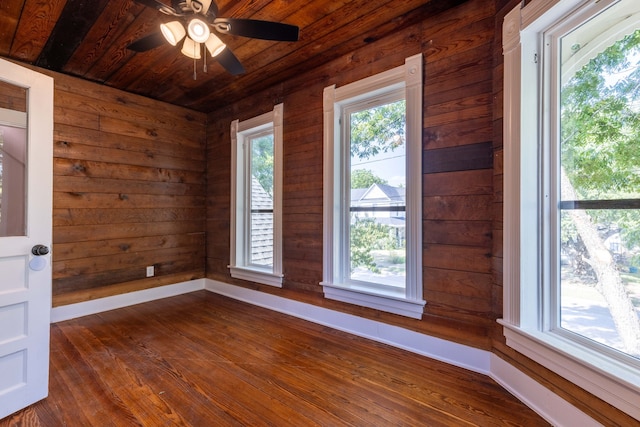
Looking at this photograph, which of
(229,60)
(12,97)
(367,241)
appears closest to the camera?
(12,97)

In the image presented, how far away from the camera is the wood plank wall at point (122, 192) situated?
9.93 feet

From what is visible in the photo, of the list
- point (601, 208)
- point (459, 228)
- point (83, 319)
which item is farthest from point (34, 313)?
point (601, 208)

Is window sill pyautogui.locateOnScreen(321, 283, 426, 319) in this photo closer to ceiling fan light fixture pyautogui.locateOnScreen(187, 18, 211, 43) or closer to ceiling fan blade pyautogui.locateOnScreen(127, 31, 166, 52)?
ceiling fan light fixture pyautogui.locateOnScreen(187, 18, 211, 43)

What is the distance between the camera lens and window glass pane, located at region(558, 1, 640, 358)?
1.33m

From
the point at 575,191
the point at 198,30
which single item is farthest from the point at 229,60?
the point at 575,191

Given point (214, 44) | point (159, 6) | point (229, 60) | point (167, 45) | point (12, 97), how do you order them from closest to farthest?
point (159, 6)
point (12, 97)
point (214, 44)
point (229, 60)
point (167, 45)

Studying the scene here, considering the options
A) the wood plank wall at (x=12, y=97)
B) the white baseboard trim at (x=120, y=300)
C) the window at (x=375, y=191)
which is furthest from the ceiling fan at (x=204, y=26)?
the white baseboard trim at (x=120, y=300)

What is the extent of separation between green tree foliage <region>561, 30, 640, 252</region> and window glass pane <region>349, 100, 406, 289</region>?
42.2 inches

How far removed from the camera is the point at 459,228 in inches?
81.1

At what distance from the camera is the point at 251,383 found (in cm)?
188

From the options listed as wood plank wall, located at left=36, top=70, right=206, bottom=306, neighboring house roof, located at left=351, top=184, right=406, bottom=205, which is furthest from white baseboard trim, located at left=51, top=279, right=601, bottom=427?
neighboring house roof, located at left=351, top=184, right=406, bottom=205

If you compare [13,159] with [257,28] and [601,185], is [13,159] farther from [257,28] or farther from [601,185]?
[601,185]

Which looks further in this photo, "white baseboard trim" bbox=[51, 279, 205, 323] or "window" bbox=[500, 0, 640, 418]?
"white baseboard trim" bbox=[51, 279, 205, 323]

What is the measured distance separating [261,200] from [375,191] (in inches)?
63.2
